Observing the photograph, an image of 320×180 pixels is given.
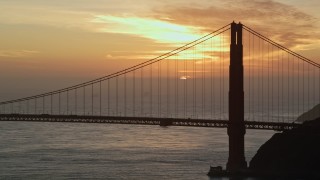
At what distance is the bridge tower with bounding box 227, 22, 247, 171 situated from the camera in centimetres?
5112

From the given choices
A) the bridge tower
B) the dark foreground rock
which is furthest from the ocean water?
the dark foreground rock

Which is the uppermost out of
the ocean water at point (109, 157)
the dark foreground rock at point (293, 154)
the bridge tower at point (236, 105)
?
the bridge tower at point (236, 105)

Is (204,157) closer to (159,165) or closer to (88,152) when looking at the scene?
(159,165)

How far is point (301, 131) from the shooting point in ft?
181

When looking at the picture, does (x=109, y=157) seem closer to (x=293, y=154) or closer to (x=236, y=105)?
(x=236, y=105)

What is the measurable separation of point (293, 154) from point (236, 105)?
24.8ft

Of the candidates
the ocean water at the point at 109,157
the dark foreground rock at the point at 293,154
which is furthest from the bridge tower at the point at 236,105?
the ocean water at the point at 109,157

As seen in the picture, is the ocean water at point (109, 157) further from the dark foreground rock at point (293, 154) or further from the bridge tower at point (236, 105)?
the dark foreground rock at point (293, 154)

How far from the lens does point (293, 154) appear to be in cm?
5359

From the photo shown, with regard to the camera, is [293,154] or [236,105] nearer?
[236,105]

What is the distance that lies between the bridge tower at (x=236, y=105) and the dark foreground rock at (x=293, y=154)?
2.04 metres

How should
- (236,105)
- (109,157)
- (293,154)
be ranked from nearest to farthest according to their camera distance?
(236,105)
(293,154)
(109,157)

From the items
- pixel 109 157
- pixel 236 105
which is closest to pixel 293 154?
pixel 236 105

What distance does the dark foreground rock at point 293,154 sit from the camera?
52.1 metres
